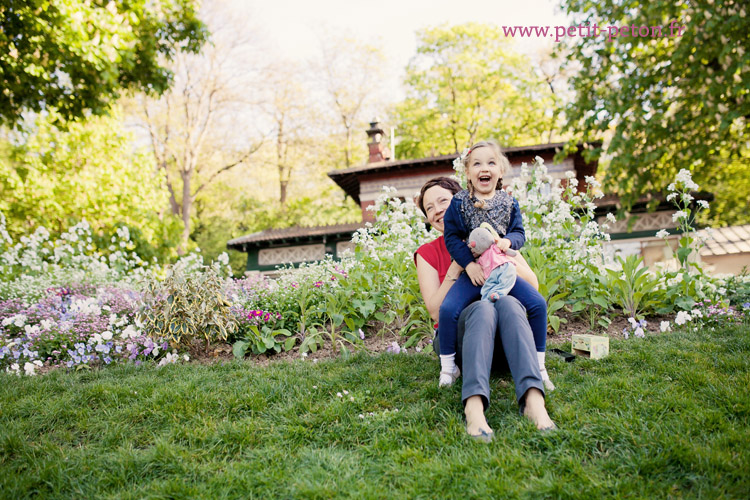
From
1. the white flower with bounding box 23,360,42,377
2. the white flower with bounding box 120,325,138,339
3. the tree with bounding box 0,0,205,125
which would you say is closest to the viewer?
the white flower with bounding box 23,360,42,377

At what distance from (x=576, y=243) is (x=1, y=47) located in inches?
287

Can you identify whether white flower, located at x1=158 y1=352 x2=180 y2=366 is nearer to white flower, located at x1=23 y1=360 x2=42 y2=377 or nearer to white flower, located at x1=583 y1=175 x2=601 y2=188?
white flower, located at x1=23 y1=360 x2=42 y2=377

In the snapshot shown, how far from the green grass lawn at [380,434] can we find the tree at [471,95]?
1900 cm

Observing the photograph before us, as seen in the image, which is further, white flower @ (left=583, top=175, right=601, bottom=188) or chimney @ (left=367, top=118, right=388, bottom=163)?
chimney @ (left=367, top=118, right=388, bottom=163)

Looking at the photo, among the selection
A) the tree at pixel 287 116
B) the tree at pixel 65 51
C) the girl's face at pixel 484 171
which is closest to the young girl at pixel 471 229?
the girl's face at pixel 484 171

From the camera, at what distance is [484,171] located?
9.84 feet

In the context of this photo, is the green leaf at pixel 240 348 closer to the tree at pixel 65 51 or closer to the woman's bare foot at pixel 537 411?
the woman's bare foot at pixel 537 411

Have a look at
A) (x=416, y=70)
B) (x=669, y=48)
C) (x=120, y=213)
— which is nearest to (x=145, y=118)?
(x=120, y=213)

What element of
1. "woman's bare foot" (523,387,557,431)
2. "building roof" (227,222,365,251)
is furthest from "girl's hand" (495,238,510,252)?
"building roof" (227,222,365,251)

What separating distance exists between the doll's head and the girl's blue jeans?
0.27 meters

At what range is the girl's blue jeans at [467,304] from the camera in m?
2.79

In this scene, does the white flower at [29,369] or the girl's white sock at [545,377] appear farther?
the white flower at [29,369]

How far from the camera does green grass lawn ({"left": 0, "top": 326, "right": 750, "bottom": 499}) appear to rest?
6.72ft

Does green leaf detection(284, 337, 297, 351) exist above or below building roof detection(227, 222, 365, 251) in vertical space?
below
